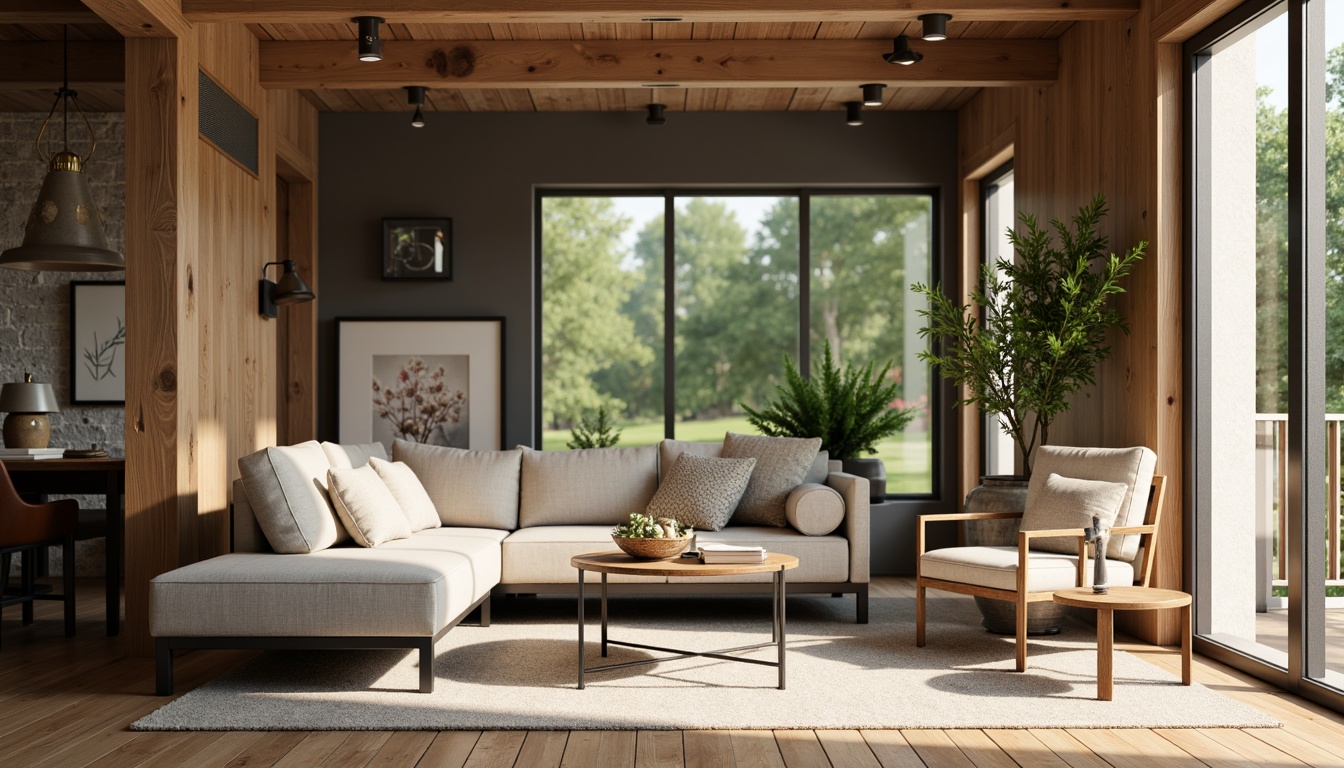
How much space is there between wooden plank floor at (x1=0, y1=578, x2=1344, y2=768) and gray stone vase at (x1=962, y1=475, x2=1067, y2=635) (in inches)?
44.3

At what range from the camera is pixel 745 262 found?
7.46 metres

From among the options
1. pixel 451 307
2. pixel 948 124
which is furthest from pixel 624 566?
pixel 948 124

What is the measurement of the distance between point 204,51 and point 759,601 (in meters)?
3.67

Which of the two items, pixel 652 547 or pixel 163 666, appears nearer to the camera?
pixel 163 666

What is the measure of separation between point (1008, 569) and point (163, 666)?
9.88ft

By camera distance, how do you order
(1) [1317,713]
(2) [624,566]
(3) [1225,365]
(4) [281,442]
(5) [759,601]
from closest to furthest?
1. (1) [1317,713]
2. (2) [624,566]
3. (3) [1225,365]
4. (5) [759,601]
5. (4) [281,442]

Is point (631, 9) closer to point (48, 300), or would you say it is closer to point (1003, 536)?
point (1003, 536)

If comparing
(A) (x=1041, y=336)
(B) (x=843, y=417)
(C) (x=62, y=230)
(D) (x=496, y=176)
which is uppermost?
(D) (x=496, y=176)

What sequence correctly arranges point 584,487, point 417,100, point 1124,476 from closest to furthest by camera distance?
point 1124,476 < point 584,487 < point 417,100

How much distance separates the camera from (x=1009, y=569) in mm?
4355

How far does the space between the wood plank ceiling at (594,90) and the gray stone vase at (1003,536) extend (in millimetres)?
2278

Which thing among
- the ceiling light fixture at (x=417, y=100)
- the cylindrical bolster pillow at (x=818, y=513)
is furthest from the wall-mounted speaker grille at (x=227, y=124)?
the cylindrical bolster pillow at (x=818, y=513)

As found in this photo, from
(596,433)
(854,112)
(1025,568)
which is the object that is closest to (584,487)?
(596,433)

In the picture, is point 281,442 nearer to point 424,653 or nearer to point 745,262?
point 745,262
